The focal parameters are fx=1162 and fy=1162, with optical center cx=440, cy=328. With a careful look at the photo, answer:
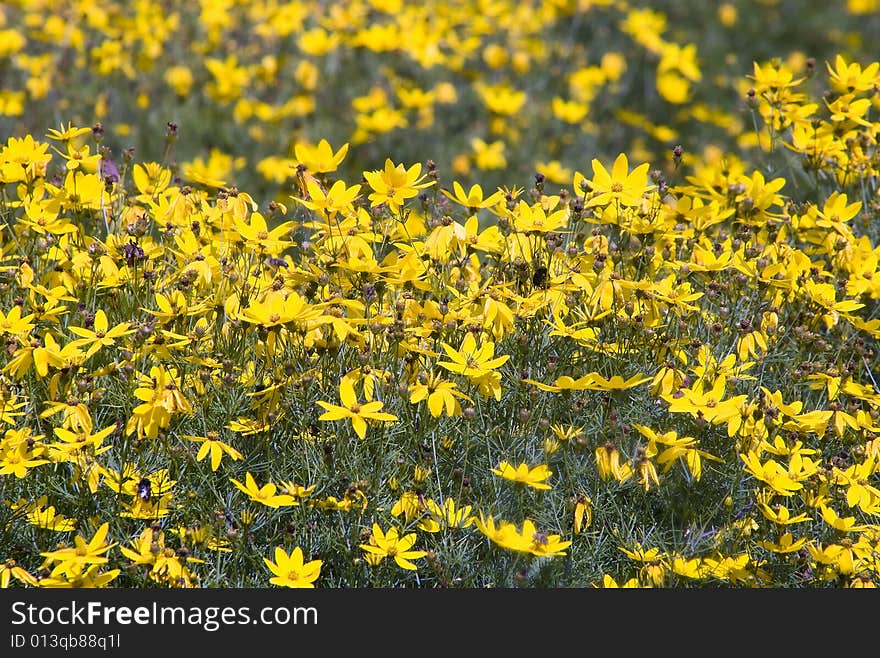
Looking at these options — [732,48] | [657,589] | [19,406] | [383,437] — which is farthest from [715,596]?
[732,48]

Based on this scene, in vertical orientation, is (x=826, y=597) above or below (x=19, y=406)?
below

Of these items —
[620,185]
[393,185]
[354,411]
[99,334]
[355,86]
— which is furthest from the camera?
[355,86]

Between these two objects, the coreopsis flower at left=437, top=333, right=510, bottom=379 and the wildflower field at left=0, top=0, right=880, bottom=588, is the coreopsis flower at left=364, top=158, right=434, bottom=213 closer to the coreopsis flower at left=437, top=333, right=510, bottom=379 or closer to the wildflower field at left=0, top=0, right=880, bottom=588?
the wildflower field at left=0, top=0, right=880, bottom=588

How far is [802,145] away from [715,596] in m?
2.16

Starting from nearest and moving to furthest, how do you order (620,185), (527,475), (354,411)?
(527,475) < (354,411) < (620,185)

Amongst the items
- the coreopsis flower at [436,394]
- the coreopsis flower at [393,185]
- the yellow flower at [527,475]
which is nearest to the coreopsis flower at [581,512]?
the yellow flower at [527,475]

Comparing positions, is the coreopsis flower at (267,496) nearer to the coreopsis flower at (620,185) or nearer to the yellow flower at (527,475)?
the yellow flower at (527,475)

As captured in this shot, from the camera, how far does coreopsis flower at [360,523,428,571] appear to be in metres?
2.97

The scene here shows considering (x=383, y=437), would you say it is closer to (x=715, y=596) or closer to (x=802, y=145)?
(x=715, y=596)

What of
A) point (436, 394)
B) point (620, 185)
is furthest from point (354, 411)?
point (620, 185)

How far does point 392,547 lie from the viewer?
3.01m

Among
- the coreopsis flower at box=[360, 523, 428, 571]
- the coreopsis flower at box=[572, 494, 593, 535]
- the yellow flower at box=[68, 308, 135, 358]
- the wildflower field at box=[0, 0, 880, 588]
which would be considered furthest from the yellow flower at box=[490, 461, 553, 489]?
the yellow flower at box=[68, 308, 135, 358]

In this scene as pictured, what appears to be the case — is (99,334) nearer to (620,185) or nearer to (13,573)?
(13,573)

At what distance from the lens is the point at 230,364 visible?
10.6ft
